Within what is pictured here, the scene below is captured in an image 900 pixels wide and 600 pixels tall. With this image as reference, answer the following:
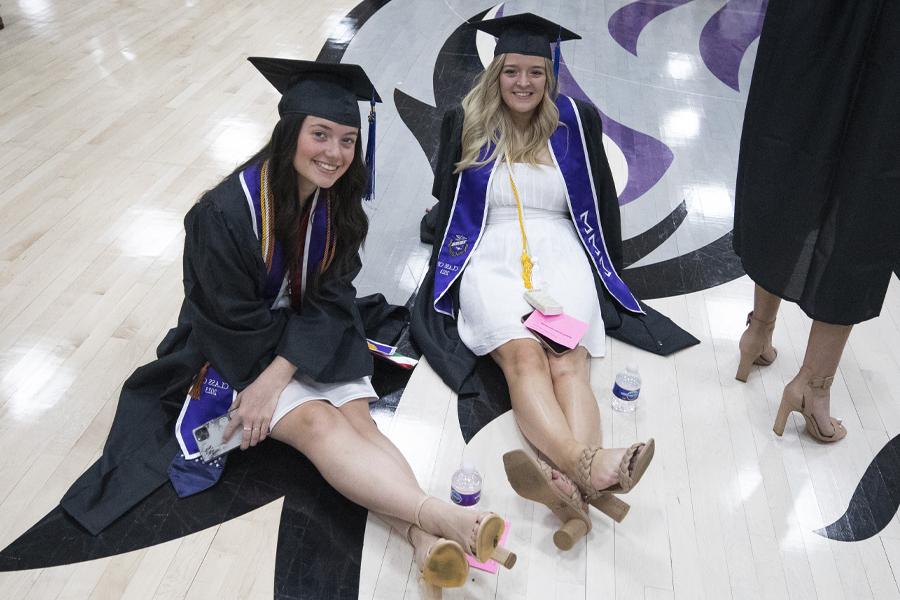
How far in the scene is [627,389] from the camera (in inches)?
121

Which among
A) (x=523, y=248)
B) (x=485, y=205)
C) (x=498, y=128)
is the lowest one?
(x=523, y=248)

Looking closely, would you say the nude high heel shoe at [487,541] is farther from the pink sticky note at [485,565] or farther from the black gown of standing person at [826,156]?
the black gown of standing person at [826,156]

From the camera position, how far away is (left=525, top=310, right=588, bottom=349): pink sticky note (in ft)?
9.71

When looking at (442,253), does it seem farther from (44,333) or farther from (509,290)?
(44,333)

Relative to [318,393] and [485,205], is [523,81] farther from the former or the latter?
[318,393]

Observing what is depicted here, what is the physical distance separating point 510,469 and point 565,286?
0.92 m

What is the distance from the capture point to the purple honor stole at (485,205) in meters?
3.31

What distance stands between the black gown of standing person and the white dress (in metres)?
0.62

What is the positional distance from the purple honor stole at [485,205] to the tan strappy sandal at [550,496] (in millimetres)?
1006

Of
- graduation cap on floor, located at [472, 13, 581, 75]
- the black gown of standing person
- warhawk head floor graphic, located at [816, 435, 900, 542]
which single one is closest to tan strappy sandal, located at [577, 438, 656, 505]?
warhawk head floor graphic, located at [816, 435, 900, 542]

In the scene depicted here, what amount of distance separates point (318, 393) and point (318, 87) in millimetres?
910

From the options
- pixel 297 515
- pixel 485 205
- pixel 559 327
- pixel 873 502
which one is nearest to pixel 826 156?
pixel 559 327

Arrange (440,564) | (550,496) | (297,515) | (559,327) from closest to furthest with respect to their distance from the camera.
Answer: (440,564) < (550,496) < (297,515) < (559,327)

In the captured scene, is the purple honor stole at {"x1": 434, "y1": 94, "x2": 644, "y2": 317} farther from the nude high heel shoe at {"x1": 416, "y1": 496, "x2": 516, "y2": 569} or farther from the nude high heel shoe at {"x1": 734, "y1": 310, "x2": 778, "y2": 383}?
the nude high heel shoe at {"x1": 416, "y1": 496, "x2": 516, "y2": 569}
